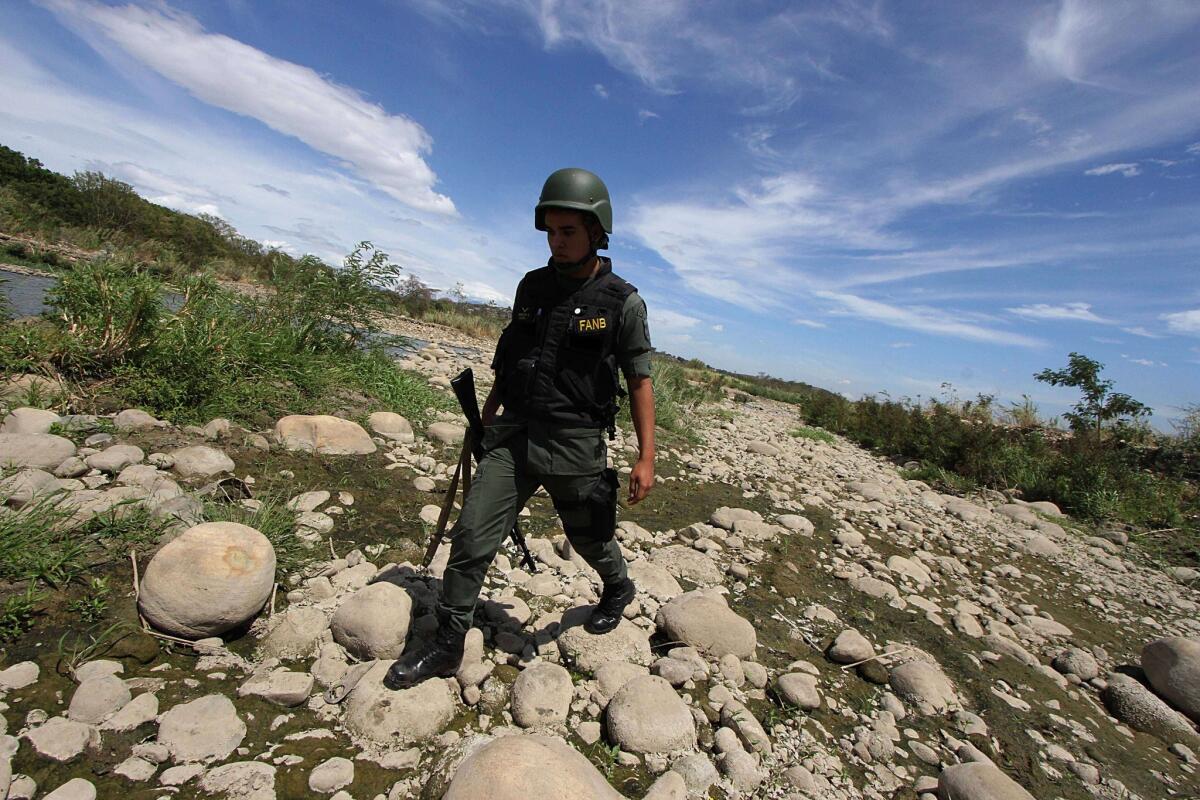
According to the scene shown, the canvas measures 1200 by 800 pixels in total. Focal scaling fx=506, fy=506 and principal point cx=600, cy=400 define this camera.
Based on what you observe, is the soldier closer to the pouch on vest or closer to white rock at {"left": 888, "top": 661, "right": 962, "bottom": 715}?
the pouch on vest

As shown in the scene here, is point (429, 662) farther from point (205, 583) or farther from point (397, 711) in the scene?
point (205, 583)

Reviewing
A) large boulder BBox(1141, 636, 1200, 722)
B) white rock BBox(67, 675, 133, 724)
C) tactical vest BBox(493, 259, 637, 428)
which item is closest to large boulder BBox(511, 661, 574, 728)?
tactical vest BBox(493, 259, 637, 428)

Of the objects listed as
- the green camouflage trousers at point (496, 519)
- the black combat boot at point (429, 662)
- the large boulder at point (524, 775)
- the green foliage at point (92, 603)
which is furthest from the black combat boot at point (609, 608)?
the green foliage at point (92, 603)

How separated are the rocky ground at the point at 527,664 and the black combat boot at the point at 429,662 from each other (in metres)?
0.06

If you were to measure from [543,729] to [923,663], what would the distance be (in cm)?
227

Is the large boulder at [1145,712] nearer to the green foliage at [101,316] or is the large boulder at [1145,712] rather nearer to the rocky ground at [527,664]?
the rocky ground at [527,664]

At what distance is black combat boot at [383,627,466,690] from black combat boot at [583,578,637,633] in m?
0.72

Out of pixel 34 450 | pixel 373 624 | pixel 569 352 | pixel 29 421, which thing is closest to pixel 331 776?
pixel 373 624

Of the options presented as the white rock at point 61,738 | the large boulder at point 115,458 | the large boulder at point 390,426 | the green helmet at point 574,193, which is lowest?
the white rock at point 61,738

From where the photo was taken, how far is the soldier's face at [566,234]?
227cm

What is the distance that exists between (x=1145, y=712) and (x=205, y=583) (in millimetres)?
5056

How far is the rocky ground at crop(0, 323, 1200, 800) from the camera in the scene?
1724 millimetres

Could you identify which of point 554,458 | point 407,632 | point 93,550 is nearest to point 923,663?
point 554,458

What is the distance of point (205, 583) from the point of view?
215 cm
